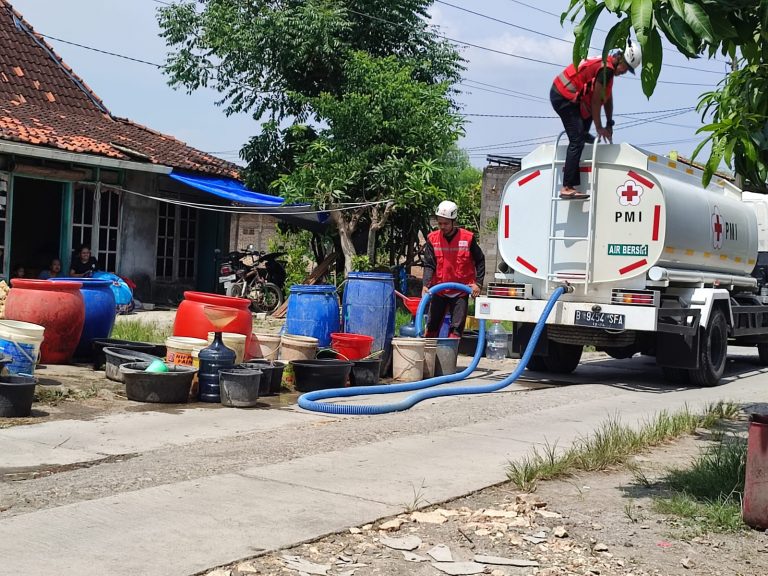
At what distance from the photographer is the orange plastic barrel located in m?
5.66

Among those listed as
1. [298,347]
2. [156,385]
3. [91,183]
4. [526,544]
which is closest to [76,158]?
[91,183]

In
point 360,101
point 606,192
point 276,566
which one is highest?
point 360,101

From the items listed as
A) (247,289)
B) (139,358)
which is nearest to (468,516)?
(139,358)

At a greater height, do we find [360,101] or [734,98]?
[360,101]

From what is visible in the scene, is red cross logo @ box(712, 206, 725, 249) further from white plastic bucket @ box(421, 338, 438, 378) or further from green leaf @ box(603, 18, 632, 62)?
green leaf @ box(603, 18, 632, 62)

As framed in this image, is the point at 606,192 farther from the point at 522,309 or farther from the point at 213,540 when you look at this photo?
the point at 213,540

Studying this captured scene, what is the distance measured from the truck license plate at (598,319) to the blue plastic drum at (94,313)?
5.63m

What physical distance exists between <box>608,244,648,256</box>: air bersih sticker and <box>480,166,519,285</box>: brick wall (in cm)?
1494

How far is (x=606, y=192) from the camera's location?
39.7 ft

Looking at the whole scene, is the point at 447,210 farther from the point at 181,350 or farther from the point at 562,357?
the point at 181,350

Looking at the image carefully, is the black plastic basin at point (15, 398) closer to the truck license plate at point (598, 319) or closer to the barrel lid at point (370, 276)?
the barrel lid at point (370, 276)

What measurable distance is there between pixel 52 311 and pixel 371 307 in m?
3.65

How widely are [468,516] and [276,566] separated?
1.50m

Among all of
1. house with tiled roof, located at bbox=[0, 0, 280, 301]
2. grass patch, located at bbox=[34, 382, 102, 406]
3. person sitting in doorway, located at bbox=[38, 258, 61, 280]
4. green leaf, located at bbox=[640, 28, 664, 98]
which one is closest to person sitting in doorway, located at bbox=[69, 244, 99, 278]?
person sitting in doorway, located at bbox=[38, 258, 61, 280]
